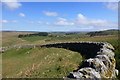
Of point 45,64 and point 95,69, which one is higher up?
point 95,69

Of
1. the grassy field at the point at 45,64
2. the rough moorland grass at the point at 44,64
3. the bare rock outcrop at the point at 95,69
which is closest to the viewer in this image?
the bare rock outcrop at the point at 95,69

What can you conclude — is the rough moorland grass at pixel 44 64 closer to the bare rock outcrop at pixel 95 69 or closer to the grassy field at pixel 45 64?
the grassy field at pixel 45 64

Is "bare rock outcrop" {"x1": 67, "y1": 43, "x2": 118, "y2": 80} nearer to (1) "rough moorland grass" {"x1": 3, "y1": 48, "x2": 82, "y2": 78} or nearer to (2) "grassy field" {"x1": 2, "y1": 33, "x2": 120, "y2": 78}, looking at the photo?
(2) "grassy field" {"x1": 2, "y1": 33, "x2": 120, "y2": 78}

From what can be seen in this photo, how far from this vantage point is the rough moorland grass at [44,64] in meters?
27.7

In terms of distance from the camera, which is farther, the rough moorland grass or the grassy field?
the rough moorland grass

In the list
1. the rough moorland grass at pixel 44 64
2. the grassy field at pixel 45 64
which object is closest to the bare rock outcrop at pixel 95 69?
the grassy field at pixel 45 64

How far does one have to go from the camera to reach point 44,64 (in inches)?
1275

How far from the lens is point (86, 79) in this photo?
14656 millimetres

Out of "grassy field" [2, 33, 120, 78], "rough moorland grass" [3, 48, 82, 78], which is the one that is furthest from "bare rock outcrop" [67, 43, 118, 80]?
"rough moorland grass" [3, 48, 82, 78]

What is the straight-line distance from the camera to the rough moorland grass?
27.7 metres

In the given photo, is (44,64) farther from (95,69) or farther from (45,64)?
(95,69)

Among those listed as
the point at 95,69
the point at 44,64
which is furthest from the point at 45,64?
the point at 95,69

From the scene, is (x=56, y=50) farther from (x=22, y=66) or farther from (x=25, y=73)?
(x=25, y=73)

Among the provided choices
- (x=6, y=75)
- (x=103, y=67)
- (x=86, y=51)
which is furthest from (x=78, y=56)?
(x=103, y=67)
